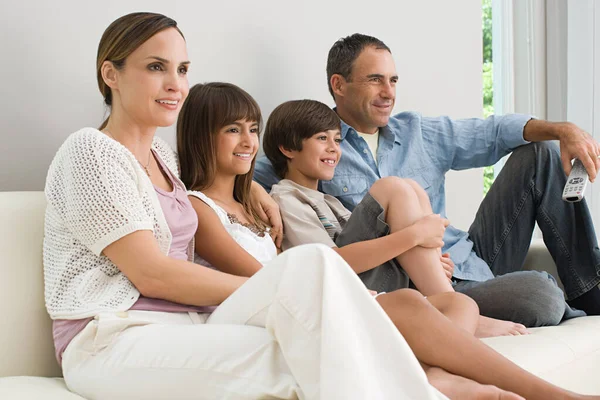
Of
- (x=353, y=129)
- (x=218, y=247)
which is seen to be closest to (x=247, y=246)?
(x=218, y=247)

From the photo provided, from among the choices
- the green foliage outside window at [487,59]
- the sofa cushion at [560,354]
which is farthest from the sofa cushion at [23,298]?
the green foliage outside window at [487,59]

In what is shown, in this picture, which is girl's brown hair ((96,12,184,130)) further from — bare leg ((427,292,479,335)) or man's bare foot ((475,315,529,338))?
man's bare foot ((475,315,529,338))

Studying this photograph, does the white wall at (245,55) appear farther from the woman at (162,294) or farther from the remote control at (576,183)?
→ the remote control at (576,183)

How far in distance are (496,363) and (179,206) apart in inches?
31.3

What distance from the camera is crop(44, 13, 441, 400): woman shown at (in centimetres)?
121

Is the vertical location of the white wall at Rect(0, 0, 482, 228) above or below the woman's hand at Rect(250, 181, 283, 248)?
above

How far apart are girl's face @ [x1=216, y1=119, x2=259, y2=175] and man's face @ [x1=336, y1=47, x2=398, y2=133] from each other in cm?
59

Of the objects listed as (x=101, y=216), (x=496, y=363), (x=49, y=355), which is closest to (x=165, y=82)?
(x=101, y=216)

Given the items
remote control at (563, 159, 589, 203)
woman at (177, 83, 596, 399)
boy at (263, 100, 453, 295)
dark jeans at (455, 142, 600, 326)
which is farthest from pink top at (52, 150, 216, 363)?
remote control at (563, 159, 589, 203)

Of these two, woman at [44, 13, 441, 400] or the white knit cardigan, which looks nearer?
woman at [44, 13, 441, 400]

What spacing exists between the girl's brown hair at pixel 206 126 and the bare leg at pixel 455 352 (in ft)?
2.29

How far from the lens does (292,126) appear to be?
94.1 inches

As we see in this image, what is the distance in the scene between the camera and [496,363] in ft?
4.71

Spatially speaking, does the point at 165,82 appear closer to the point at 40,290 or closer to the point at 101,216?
the point at 101,216
